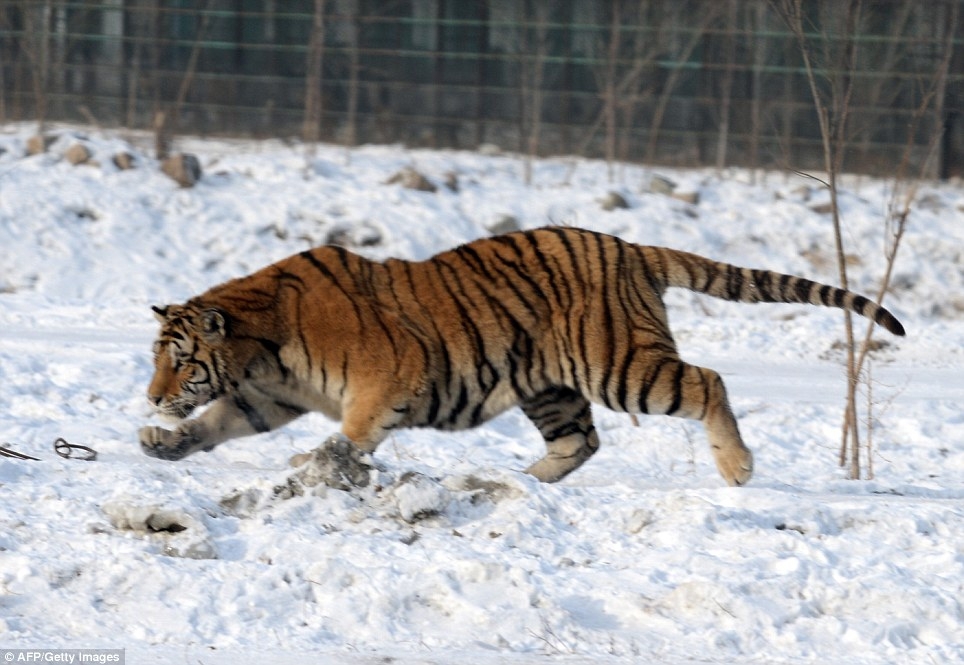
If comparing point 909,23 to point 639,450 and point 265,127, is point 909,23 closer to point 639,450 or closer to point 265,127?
point 265,127

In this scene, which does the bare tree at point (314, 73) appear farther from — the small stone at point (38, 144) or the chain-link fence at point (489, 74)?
the small stone at point (38, 144)

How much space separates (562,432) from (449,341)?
82 cm

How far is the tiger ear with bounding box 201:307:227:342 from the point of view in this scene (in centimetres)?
569

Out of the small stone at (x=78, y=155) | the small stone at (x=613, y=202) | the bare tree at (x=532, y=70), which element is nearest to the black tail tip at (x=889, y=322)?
the small stone at (x=613, y=202)

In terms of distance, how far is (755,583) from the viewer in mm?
4359

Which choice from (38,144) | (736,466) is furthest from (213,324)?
(38,144)

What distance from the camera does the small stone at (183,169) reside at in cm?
1536

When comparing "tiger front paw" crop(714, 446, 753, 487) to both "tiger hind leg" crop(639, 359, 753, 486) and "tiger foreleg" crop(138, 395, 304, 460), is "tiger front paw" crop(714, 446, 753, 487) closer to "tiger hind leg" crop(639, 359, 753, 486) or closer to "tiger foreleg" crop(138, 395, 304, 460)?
"tiger hind leg" crop(639, 359, 753, 486)

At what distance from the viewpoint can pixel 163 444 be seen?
5.91m

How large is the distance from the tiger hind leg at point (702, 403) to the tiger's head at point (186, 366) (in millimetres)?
1824

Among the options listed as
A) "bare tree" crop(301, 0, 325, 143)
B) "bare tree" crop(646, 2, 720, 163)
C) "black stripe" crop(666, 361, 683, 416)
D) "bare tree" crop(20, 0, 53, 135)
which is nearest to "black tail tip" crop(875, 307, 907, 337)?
"black stripe" crop(666, 361, 683, 416)

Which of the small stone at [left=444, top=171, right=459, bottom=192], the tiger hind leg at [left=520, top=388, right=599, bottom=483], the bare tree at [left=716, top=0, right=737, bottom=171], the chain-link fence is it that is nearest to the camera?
the tiger hind leg at [left=520, top=388, right=599, bottom=483]

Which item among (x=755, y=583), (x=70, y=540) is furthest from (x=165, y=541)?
(x=755, y=583)

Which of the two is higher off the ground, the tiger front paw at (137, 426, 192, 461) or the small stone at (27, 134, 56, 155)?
the small stone at (27, 134, 56, 155)
